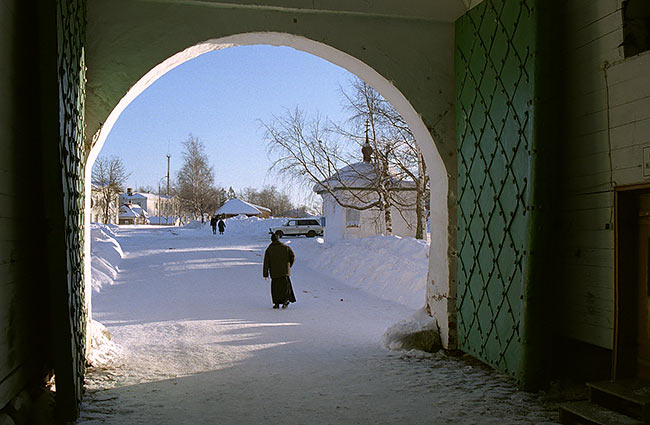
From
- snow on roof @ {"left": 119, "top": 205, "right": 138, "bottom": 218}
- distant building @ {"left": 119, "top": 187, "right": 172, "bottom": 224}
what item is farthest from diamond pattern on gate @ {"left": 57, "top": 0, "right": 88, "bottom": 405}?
distant building @ {"left": 119, "top": 187, "right": 172, "bottom": 224}

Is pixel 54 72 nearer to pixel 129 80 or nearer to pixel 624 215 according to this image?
pixel 129 80

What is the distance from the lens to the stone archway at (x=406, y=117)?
5531 mm

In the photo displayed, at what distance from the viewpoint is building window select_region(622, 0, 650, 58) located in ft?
13.1

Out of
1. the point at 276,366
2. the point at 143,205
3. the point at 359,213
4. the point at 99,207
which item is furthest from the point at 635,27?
the point at 143,205

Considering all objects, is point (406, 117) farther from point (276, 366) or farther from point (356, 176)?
point (356, 176)

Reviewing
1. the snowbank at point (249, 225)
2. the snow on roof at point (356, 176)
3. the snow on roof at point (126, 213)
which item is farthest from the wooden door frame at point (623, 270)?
the snow on roof at point (126, 213)

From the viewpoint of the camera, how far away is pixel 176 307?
31.4ft

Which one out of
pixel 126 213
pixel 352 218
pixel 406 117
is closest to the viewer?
pixel 406 117

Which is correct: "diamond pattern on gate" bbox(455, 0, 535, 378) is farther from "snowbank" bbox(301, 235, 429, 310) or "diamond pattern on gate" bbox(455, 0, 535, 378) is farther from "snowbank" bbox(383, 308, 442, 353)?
"snowbank" bbox(301, 235, 429, 310)

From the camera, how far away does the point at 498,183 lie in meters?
4.98

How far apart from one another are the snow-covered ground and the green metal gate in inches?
18.8

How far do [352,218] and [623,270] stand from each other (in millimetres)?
19035

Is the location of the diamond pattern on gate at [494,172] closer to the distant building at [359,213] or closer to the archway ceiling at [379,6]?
the archway ceiling at [379,6]

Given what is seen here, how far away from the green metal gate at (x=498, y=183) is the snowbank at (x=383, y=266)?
3816 millimetres
